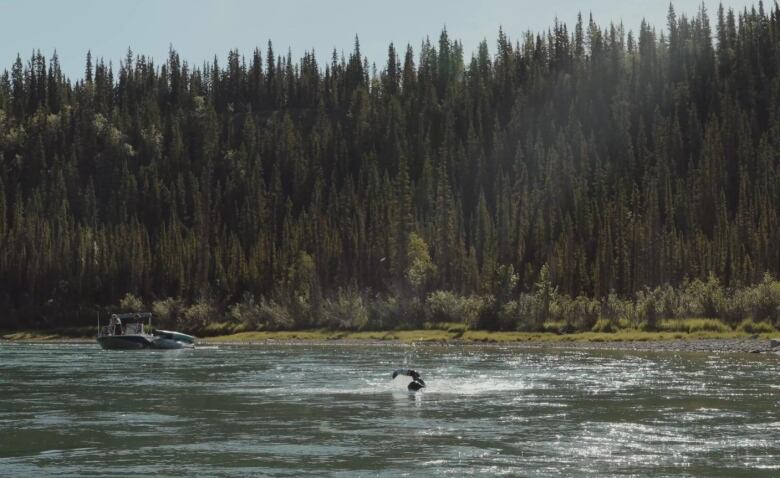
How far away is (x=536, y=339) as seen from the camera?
120m

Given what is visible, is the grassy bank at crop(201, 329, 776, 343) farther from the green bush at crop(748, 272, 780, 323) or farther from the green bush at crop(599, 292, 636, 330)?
the green bush at crop(748, 272, 780, 323)

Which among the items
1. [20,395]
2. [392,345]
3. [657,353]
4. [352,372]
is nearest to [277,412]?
[20,395]

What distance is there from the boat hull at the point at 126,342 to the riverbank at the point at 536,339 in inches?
800

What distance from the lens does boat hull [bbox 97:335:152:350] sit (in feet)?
379

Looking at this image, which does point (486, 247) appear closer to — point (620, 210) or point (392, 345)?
point (620, 210)

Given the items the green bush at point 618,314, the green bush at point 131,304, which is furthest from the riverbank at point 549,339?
the green bush at point 131,304

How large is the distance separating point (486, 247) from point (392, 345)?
62795 millimetres

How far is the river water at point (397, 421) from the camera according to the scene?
1329 inches

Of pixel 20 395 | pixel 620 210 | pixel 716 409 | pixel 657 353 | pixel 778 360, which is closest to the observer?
pixel 716 409

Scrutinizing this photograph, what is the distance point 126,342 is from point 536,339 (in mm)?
42522

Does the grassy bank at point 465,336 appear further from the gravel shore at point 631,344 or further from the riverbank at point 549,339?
the gravel shore at point 631,344

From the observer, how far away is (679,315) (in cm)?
12219

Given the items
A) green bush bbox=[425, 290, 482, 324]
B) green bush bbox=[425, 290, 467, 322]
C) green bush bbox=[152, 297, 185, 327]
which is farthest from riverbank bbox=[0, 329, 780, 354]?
green bush bbox=[152, 297, 185, 327]

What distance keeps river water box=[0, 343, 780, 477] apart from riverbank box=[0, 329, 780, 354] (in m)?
23.3
